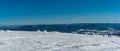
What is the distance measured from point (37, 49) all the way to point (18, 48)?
176 centimetres

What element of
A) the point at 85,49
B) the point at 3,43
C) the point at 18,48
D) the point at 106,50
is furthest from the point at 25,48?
the point at 106,50

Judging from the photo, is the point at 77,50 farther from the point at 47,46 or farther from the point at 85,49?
the point at 47,46

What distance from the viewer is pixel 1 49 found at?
2067 centimetres

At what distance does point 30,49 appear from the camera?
20.7 m

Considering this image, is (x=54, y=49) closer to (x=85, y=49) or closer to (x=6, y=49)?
(x=85, y=49)

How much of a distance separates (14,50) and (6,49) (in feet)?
2.77

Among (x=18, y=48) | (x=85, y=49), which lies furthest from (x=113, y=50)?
Result: (x=18, y=48)

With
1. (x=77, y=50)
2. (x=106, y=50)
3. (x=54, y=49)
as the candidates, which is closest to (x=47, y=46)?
(x=54, y=49)

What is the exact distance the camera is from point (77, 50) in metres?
20.4

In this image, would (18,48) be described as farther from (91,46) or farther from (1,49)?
(91,46)

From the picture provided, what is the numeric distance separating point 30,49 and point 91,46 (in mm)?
5646

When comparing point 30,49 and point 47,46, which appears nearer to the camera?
point 30,49

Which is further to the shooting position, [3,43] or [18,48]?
[3,43]

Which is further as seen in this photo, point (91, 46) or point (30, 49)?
point (91, 46)
